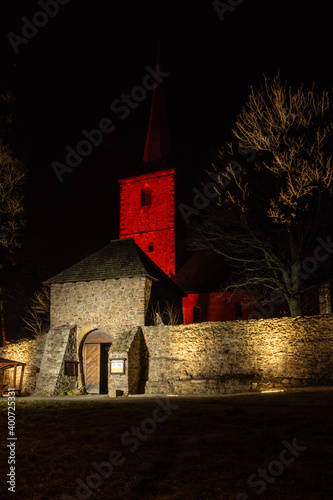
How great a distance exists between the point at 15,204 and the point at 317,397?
49.6ft

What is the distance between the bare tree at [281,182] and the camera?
16.4m

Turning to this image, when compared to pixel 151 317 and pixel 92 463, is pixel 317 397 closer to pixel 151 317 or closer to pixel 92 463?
pixel 92 463

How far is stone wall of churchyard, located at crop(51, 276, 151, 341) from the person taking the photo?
1922 centimetres

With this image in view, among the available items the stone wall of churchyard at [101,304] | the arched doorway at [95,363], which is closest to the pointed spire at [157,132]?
the stone wall of churchyard at [101,304]

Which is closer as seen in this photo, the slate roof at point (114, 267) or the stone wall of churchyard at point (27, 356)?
the slate roof at point (114, 267)

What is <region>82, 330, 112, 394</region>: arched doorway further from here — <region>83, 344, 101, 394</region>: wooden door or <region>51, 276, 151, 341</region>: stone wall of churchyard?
<region>51, 276, 151, 341</region>: stone wall of churchyard

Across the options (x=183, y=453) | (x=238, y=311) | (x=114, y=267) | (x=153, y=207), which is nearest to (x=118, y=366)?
(x=114, y=267)

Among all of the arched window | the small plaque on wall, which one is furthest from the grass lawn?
the arched window

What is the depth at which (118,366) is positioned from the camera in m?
17.4

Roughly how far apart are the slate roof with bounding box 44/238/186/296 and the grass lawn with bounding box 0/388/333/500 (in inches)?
402

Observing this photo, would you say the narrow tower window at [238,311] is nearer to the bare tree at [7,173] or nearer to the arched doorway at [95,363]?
the arched doorway at [95,363]

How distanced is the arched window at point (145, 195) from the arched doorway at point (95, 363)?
13.7 metres

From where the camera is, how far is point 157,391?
687 inches

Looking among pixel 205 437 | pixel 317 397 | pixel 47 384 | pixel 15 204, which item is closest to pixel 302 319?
pixel 317 397
